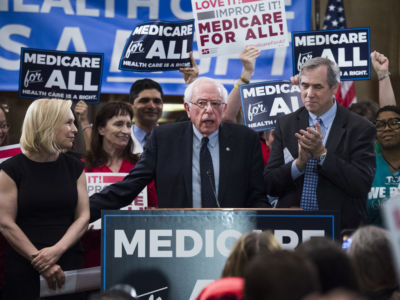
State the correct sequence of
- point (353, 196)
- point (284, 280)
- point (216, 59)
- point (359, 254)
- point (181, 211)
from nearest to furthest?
point (284, 280), point (359, 254), point (181, 211), point (353, 196), point (216, 59)

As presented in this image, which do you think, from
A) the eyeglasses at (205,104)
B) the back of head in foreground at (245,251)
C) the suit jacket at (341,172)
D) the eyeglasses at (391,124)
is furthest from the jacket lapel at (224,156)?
the eyeglasses at (391,124)

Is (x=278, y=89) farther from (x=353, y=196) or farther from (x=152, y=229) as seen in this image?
(x=152, y=229)

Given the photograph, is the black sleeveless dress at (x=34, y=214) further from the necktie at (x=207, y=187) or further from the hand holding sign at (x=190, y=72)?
the hand holding sign at (x=190, y=72)

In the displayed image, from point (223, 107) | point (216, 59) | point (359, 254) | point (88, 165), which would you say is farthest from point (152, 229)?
point (216, 59)

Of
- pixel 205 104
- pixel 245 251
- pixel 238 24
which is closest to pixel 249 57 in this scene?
pixel 238 24

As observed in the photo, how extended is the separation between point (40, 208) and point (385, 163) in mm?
2611

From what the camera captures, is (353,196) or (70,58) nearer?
(353,196)

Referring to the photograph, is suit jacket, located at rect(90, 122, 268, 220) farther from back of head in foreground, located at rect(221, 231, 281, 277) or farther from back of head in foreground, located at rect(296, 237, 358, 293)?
back of head in foreground, located at rect(296, 237, 358, 293)

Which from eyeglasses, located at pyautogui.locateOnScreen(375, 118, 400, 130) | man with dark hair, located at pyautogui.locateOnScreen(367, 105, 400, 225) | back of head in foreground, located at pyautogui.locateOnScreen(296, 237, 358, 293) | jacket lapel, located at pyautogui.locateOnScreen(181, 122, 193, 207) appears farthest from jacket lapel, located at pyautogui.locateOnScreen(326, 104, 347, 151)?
back of head in foreground, located at pyautogui.locateOnScreen(296, 237, 358, 293)

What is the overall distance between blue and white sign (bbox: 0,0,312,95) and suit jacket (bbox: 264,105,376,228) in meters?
2.97

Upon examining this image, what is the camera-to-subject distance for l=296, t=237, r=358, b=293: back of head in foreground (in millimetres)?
1973

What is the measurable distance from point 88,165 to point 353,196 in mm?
2180

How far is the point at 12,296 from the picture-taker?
4.34 metres

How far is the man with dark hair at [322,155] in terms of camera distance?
4133 mm
